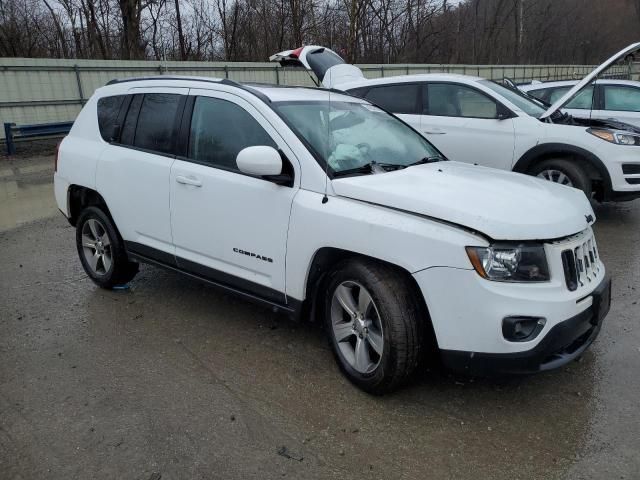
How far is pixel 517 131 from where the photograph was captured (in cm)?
683

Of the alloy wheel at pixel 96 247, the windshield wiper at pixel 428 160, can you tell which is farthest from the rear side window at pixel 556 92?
the alloy wheel at pixel 96 247

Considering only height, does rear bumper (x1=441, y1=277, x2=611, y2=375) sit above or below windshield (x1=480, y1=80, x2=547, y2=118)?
below

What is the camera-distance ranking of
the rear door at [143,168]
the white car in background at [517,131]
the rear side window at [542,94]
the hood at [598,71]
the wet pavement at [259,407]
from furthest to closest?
the rear side window at [542,94], the white car in background at [517,131], the hood at [598,71], the rear door at [143,168], the wet pavement at [259,407]

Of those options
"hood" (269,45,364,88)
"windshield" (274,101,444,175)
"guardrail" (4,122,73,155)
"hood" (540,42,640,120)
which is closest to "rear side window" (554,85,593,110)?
"hood" (540,42,640,120)

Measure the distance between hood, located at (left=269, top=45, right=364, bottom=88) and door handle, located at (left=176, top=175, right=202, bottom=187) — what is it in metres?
5.00

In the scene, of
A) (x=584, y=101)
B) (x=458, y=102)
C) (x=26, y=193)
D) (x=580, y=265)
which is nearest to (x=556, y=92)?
(x=584, y=101)

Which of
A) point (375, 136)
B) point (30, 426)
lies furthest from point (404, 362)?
point (30, 426)

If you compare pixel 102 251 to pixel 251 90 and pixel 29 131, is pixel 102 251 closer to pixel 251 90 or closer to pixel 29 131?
pixel 251 90

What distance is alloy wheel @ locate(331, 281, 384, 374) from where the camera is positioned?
3148 mm

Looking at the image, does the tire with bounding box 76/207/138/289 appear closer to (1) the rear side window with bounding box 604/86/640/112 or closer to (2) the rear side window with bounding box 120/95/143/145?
(2) the rear side window with bounding box 120/95/143/145

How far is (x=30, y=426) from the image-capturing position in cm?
300

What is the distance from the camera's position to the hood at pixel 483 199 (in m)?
2.80

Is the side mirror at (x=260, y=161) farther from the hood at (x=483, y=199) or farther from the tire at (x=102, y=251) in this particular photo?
the tire at (x=102, y=251)

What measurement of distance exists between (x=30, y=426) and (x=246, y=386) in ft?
3.87
